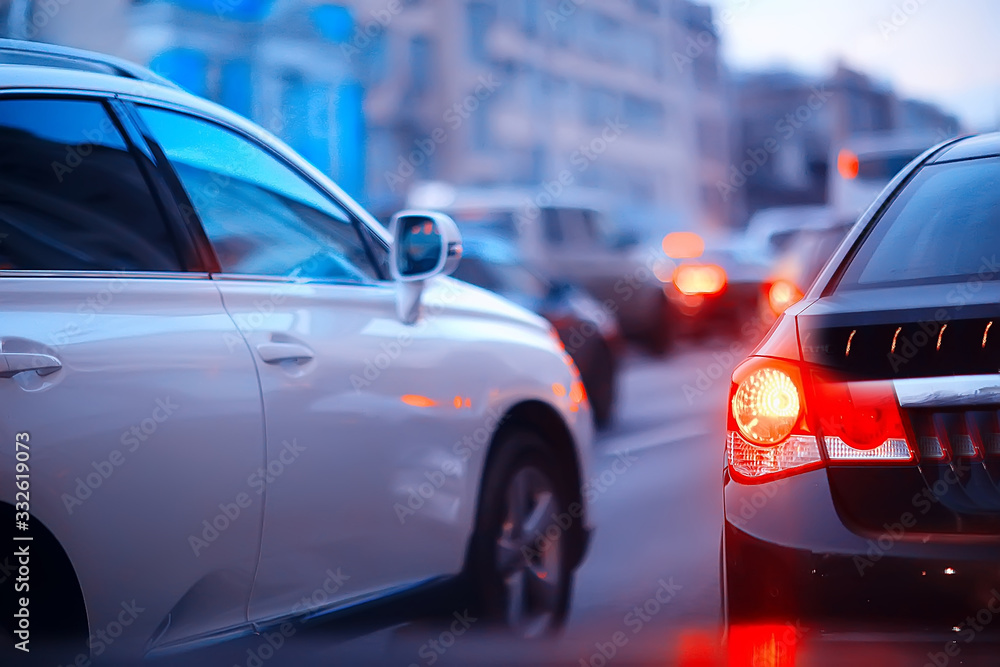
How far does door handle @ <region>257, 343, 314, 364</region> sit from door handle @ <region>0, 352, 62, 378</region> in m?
0.65

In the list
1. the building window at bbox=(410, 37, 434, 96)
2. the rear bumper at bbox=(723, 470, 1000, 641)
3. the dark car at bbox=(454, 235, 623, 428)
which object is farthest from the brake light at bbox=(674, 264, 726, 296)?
the building window at bbox=(410, 37, 434, 96)

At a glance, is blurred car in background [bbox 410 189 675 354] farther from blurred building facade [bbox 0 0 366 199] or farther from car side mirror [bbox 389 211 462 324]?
blurred building facade [bbox 0 0 366 199]

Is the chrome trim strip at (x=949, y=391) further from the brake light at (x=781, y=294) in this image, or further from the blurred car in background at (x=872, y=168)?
the blurred car in background at (x=872, y=168)

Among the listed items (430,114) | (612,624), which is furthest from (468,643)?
(430,114)

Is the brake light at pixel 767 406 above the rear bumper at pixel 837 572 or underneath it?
above

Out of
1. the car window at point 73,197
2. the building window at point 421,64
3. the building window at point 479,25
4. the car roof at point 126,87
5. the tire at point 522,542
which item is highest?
the building window at point 479,25

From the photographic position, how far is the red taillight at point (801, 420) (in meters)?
2.71

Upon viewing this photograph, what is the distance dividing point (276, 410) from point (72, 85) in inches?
35.0

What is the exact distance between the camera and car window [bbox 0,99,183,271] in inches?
115

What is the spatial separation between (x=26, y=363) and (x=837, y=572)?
1.65m

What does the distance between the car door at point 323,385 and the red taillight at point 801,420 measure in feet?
3.36

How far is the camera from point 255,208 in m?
3.67

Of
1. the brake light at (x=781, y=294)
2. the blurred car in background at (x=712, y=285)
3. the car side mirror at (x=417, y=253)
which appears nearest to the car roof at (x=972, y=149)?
the car side mirror at (x=417, y=253)

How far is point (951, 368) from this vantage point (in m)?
2.66
